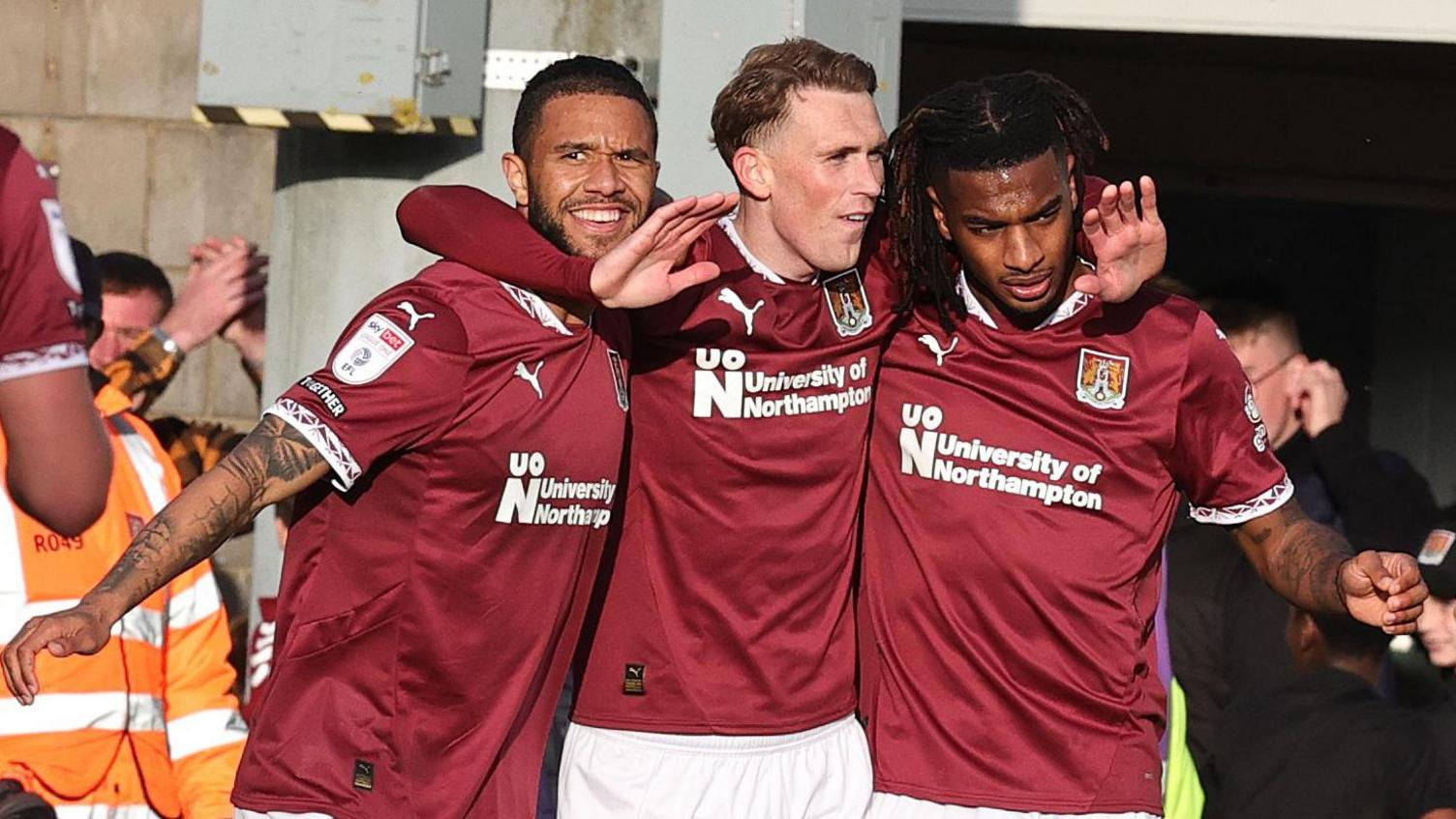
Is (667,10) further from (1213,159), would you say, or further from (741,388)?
(1213,159)

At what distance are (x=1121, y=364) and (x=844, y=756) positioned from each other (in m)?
0.97

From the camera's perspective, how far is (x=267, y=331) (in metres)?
6.00

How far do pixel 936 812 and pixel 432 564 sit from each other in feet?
3.76

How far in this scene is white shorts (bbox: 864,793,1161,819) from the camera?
14.3 ft

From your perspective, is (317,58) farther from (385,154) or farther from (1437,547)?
(1437,547)

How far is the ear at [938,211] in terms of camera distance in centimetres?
442

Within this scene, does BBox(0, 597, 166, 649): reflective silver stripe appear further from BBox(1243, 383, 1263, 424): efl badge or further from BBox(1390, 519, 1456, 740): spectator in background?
BBox(1390, 519, 1456, 740): spectator in background

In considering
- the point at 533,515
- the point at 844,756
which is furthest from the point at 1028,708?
the point at 533,515

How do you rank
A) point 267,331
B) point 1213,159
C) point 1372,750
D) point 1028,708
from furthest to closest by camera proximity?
point 1213,159 < point 267,331 < point 1372,750 < point 1028,708

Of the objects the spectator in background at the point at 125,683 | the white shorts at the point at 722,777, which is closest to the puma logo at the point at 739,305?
the white shorts at the point at 722,777

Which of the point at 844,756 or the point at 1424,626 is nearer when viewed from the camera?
the point at 844,756

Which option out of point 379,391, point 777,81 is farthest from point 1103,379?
point 379,391

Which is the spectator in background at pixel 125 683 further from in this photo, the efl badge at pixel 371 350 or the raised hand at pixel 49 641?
the raised hand at pixel 49 641

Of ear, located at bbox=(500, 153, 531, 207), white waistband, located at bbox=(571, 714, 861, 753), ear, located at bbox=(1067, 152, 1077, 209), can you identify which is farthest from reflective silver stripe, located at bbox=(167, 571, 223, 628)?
ear, located at bbox=(1067, 152, 1077, 209)
